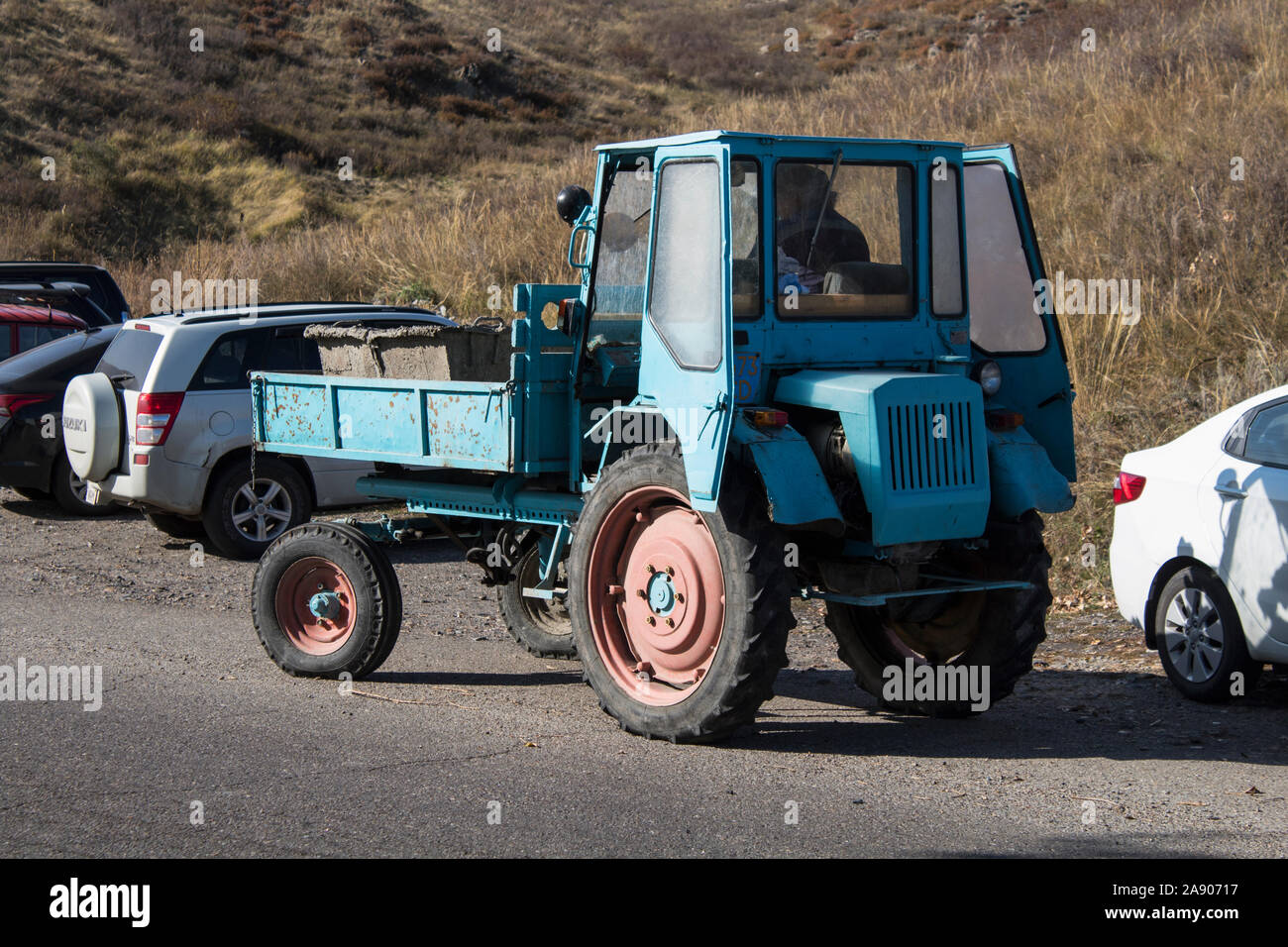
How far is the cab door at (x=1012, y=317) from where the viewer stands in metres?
7.35

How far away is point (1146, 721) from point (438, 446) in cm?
410

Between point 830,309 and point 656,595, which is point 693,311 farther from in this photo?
point 656,595

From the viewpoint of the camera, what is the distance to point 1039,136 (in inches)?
671

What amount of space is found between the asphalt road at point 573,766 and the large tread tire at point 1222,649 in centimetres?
15

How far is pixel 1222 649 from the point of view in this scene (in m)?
7.37

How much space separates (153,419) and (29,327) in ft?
15.8

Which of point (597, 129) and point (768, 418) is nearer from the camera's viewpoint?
Result: point (768, 418)

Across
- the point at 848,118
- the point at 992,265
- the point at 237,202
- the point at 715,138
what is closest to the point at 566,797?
the point at 715,138

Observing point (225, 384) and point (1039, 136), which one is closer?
point (225, 384)

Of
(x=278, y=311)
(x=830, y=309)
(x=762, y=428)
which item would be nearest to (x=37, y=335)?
(x=278, y=311)

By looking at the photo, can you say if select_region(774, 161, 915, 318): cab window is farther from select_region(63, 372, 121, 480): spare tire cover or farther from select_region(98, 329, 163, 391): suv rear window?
select_region(63, 372, 121, 480): spare tire cover

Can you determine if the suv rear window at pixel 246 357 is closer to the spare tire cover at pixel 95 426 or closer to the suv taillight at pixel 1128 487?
the spare tire cover at pixel 95 426

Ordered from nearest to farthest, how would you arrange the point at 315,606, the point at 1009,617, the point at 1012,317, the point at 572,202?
1. the point at 1009,617
2. the point at 1012,317
3. the point at 572,202
4. the point at 315,606

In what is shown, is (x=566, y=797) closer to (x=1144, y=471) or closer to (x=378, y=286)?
(x=1144, y=471)
